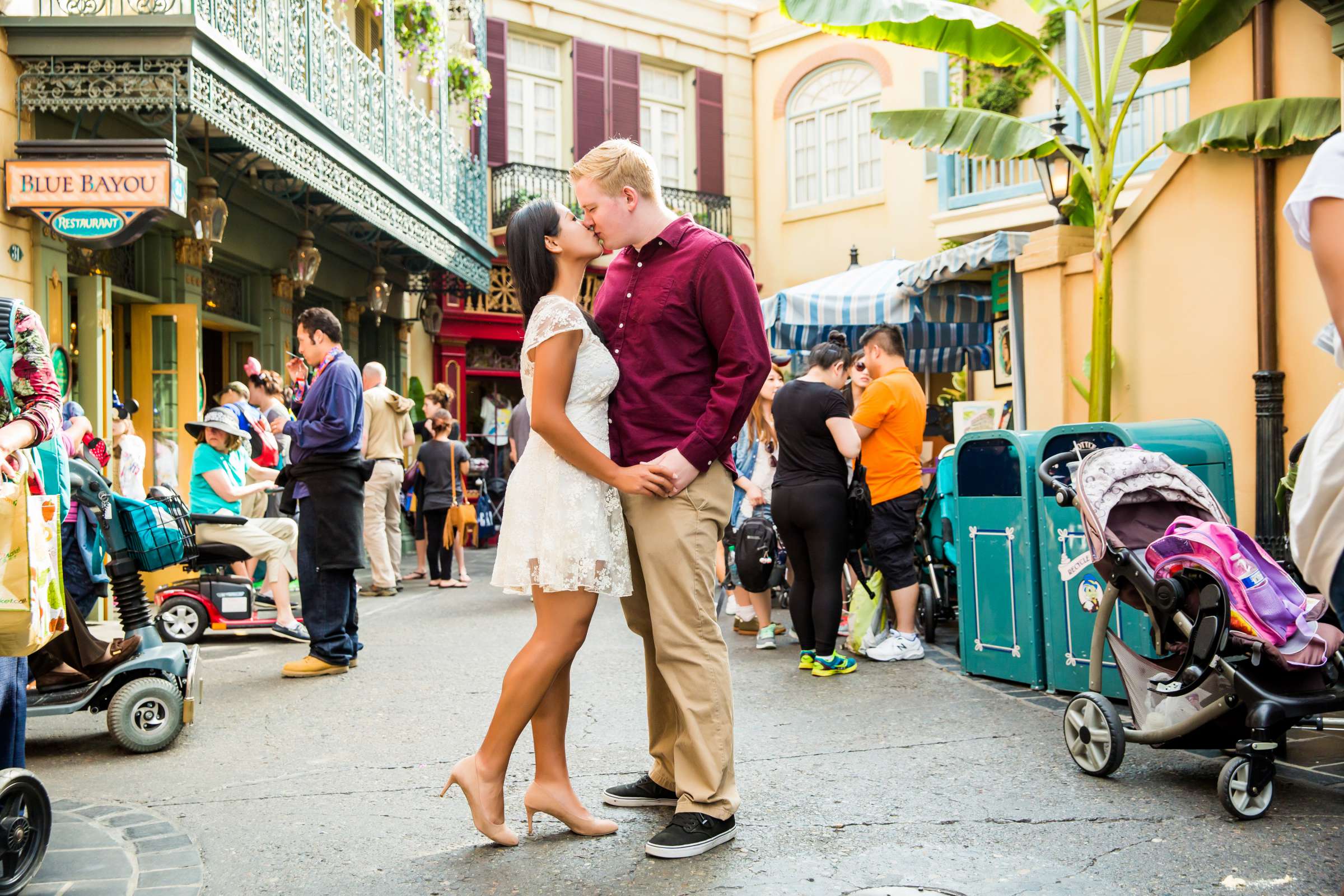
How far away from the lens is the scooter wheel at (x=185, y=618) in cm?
823

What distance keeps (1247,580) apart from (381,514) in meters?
8.82

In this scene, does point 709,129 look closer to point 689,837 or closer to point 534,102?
point 534,102

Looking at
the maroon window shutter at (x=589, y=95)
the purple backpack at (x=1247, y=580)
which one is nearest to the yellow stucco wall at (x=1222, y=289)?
the purple backpack at (x=1247, y=580)

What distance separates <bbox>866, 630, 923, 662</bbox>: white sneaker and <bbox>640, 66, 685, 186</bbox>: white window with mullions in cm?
1864

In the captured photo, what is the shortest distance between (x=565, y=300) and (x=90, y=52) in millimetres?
6582

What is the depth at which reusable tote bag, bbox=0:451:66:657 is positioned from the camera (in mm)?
3113

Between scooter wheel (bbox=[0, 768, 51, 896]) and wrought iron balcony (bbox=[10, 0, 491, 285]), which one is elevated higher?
wrought iron balcony (bbox=[10, 0, 491, 285])

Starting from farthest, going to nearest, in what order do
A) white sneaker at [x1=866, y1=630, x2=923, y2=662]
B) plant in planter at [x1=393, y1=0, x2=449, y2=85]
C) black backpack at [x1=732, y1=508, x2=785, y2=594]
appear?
plant in planter at [x1=393, y1=0, x2=449, y2=85]
black backpack at [x1=732, y1=508, x2=785, y2=594]
white sneaker at [x1=866, y1=630, x2=923, y2=662]

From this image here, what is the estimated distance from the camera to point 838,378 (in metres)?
6.85

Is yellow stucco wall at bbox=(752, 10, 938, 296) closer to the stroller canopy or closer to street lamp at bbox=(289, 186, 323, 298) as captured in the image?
street lamp at bbox=(289, 186, 323, 298)

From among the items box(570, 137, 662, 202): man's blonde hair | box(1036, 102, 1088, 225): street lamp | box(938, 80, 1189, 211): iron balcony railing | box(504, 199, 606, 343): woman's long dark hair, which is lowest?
box(504, 199, 606, 343): woman's long dark hair

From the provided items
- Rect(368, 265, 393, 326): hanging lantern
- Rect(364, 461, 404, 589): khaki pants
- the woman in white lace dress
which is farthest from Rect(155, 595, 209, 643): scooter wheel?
Rect(368, 265, 393, 326): hanging lantern

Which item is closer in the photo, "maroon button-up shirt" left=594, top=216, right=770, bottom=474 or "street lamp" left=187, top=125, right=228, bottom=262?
"maroon button-up shirt" left=594, top=216, right=770, bottom=474

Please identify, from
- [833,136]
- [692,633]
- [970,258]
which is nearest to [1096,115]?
[970,258]
